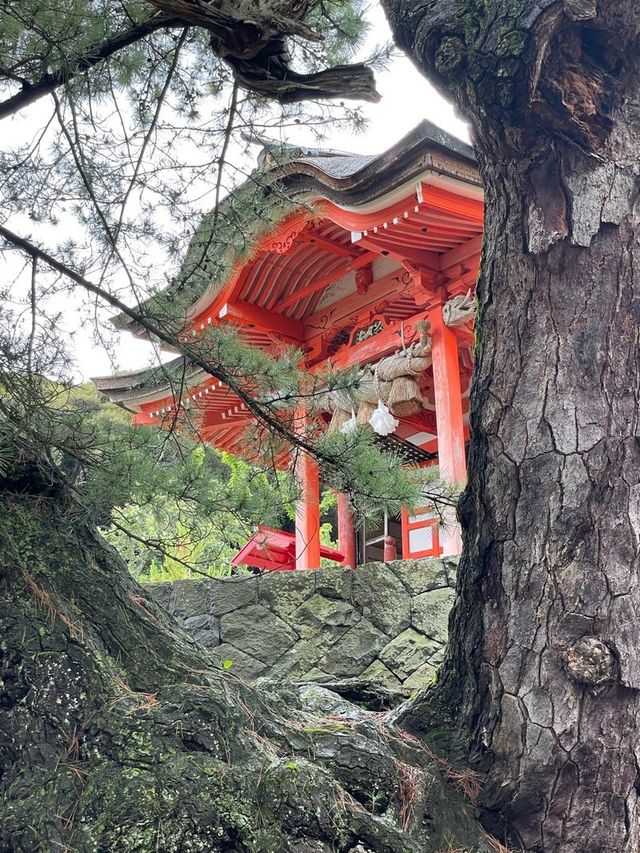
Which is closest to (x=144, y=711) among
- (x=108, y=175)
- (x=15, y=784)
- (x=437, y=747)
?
(x=15, y=784)

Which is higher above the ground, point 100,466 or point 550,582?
point 100,466

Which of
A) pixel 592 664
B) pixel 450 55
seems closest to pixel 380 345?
pixel 450 55

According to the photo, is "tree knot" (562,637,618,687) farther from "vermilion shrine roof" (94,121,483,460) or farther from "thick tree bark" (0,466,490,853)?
"vermilion shrine roof" (94,121,483,460)

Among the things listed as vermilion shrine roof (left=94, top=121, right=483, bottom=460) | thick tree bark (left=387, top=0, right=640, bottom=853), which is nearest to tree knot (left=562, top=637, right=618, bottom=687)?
thick tree bark (left=387, top=0, right=640, bottom=853)

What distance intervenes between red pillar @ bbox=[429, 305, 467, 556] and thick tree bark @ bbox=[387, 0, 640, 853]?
3.91 metres

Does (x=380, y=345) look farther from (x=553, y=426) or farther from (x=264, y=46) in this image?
(x=553, y=426)

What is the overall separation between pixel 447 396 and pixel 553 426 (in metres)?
4.11

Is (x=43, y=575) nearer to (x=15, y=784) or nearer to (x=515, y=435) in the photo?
(x=15, y=784)

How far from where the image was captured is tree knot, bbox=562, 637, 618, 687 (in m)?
1.79

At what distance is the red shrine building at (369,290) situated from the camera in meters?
4.96

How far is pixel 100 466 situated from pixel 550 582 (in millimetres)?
1265

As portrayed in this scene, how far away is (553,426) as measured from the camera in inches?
76.0

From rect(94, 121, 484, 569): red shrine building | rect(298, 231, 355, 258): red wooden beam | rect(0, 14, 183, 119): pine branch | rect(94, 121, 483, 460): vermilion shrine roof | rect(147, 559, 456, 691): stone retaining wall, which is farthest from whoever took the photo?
rect(298, 231, 355, 258): red wooden beam

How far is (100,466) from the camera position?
2.29 m
